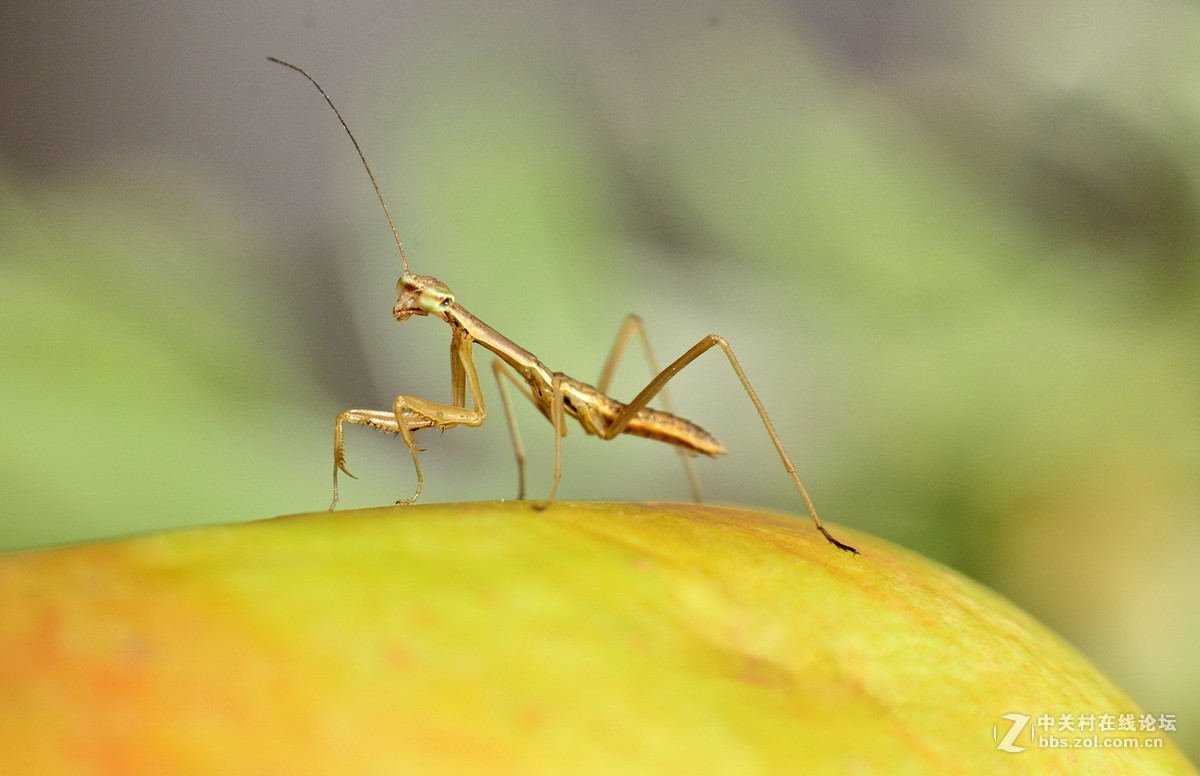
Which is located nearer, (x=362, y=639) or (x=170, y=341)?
(x=362, y=639)

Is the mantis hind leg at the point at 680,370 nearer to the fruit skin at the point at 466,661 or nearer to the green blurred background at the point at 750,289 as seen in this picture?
the green blurred background at the point at 750,289

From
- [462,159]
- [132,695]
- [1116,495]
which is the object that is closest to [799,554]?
[132,695]

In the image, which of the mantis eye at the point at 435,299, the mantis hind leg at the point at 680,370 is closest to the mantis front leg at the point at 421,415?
the mantis eye at the point at 435,299

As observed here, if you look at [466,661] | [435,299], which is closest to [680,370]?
[435,299]

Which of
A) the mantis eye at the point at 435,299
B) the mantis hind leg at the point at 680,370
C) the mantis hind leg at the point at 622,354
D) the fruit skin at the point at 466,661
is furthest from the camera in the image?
the mantis hind leg at the point at 622,354

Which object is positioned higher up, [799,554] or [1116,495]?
[799,554]

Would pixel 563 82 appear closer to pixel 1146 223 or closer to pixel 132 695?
pixel 1146 223
